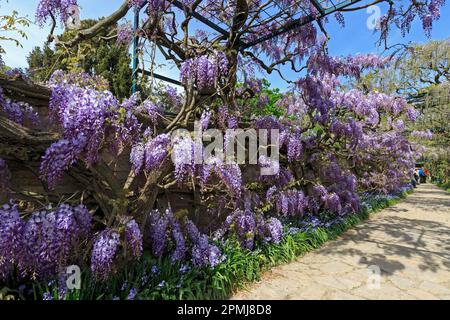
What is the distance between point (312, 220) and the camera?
491 centimetres

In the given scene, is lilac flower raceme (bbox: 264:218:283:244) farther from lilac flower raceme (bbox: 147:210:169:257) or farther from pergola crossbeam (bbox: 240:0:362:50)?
pergola crossbeam (bbox: 240:0:362:50)

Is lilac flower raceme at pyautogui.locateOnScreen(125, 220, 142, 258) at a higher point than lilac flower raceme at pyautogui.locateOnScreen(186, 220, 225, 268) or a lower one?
higher

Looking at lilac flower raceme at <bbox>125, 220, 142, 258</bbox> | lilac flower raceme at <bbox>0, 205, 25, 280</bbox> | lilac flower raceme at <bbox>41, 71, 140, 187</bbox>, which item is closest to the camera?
lilac flower raceme at <bbox>0, 205, 25, 280</bbox>

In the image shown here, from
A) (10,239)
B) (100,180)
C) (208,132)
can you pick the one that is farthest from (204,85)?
(10,239)

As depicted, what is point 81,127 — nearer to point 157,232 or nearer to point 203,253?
point 157,232

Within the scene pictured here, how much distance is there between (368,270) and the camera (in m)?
3.36

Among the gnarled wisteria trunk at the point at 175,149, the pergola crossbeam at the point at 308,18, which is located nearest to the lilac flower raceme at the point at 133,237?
the gnarled wisteria trunk at the point at 175,149

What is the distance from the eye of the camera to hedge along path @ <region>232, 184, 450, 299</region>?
279 cm

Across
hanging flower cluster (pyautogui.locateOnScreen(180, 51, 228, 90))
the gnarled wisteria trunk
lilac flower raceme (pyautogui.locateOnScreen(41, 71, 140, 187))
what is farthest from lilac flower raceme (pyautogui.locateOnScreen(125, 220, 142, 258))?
hanging flower cluster (pyautogui.locateOnScreen(180, 51, 228, 90))

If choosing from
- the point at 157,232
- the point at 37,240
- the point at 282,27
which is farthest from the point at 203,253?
the point at 282,27

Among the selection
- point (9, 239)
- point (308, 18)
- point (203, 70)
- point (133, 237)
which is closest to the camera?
point (9, 239)

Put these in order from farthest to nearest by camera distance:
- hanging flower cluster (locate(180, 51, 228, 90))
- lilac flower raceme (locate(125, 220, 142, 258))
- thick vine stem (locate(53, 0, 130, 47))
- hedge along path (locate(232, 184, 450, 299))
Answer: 1. hanging flower cluster (locate(180, 51, 228, 90))
2. thick vine stem (locate(53, 0, 130, 47))
3. hedge along path (locate(232, 184, 450, 299))
4. lilac flower raceme (locate(125, 220, 142, 258))

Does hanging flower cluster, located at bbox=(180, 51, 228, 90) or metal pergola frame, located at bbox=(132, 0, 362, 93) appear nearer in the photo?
hanging flower cluster, located at bbox=(180, 51, 228, 90)
